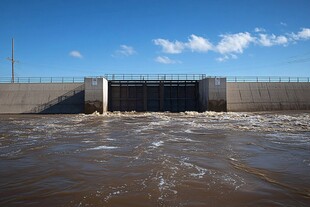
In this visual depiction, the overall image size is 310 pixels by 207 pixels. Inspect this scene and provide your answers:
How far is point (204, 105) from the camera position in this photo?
27.0m

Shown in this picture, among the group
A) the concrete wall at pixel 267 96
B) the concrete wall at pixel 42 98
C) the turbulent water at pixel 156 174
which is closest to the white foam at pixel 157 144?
the turbulent water at pixel 156 174

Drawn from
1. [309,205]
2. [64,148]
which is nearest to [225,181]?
[309,205]

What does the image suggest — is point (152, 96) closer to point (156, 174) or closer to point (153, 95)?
point (153, 95)

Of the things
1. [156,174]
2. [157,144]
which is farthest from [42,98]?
[156,174]

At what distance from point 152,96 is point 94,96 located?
6.80 m

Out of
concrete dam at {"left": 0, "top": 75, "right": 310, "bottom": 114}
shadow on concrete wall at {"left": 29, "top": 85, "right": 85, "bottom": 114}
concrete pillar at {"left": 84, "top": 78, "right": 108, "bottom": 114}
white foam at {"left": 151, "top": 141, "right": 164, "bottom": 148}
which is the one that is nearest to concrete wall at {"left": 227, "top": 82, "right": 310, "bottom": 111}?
concrete dam at {"left": 0, "top": 75, "right": 310, "bottom": 114}

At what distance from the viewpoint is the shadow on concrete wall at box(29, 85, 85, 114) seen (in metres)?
27.5

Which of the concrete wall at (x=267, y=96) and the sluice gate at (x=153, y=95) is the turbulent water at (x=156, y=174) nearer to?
the sluice gate at (x=153, y=95)

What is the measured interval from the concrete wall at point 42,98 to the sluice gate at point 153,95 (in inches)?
138

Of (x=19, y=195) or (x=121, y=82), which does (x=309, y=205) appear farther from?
(x=121, y=82)

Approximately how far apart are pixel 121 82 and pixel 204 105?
8.82 m

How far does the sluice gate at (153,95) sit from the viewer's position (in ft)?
95.5

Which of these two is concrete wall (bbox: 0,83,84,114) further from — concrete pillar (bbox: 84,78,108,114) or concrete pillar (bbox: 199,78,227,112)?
concrete pillar (bbox: 199,78,227,112)

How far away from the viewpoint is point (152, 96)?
2980 centimetres
